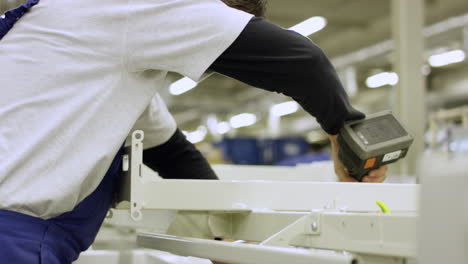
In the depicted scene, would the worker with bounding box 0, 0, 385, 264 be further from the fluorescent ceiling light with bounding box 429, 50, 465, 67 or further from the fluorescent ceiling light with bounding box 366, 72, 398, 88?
the fluorescent ceiling light with bounding box 366, 72, 398, 88

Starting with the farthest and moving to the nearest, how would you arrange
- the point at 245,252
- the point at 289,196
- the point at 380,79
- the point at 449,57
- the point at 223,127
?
the point at 223,127
the point at 380,79
the point at 449,57
the point at 289,196
the point at 245,252

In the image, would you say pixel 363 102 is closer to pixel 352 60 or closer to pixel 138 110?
pixel 352 60

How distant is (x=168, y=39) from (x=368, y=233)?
0.45 metres

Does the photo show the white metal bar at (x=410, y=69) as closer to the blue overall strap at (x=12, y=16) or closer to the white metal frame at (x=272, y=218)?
the white metal frame at (x=272, y=218)

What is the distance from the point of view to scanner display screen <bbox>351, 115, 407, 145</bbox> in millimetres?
1043

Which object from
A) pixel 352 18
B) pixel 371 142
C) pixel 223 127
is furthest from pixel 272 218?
pixel 223 127

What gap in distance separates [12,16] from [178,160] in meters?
0.60

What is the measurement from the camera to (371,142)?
1.05m

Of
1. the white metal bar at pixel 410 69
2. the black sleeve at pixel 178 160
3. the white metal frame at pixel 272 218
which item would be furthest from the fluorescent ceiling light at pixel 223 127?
the white metal frame at pixel 272 218

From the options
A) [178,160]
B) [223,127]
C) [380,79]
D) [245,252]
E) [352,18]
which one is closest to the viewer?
[245,252]

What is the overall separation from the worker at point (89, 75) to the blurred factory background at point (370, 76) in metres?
2.94

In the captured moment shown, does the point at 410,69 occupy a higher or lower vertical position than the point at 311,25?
lower

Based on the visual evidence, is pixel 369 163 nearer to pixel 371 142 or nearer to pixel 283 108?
pixel 371 142

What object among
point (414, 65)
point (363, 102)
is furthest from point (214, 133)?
point (414, 65)
